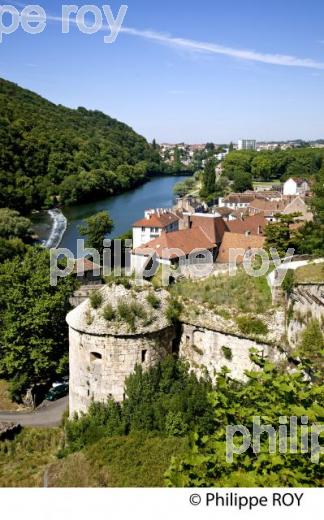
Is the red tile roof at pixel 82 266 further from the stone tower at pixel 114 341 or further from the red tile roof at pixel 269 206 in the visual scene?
the red tile roof at pixel 269 206

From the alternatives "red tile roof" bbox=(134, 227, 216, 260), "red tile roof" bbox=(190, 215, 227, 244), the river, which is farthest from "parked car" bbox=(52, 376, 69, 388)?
the river

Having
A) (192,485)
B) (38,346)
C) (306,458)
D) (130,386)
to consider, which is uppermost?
(306,458)

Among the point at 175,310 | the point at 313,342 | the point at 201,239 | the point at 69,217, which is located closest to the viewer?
the point at 313,342

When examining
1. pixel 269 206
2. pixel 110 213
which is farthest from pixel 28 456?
pixel 110 213

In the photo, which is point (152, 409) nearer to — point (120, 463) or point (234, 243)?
point (120, 463)

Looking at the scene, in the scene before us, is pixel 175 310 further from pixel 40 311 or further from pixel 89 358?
pixel 40 311

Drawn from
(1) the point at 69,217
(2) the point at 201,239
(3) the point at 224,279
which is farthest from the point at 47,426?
(1) the point at 69,217
